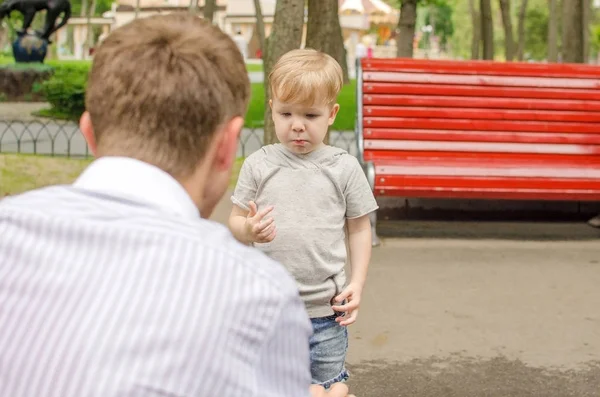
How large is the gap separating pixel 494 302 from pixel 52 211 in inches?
187

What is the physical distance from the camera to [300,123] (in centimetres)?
340

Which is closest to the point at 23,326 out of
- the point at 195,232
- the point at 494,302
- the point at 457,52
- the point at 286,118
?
the point at 195,232

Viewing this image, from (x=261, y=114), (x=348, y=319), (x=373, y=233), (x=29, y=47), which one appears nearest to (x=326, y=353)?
(x=348, y=319)

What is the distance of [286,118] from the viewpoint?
3412mm

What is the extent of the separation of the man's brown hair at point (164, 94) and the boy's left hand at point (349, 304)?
183 cm

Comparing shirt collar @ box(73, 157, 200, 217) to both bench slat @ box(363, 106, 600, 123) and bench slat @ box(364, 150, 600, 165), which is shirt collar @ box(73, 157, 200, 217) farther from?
bench slat @ box(363, 106, 600, 123)

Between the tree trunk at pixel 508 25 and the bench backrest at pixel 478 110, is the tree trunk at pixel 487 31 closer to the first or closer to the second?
the tree trunk at pixel 508 25

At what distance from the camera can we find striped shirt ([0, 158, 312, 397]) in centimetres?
124

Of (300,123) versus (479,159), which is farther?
(479,159)

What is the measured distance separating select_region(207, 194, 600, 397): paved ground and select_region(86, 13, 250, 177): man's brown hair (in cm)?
311

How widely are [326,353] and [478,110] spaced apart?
4.91m

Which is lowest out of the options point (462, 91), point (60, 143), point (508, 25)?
point (60, 143)

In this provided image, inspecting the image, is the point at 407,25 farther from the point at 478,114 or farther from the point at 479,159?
the point at 479,159

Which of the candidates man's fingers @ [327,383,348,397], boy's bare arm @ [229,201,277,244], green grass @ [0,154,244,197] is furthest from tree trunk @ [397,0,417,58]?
boy's bare arm @ [229,201,277,244]
